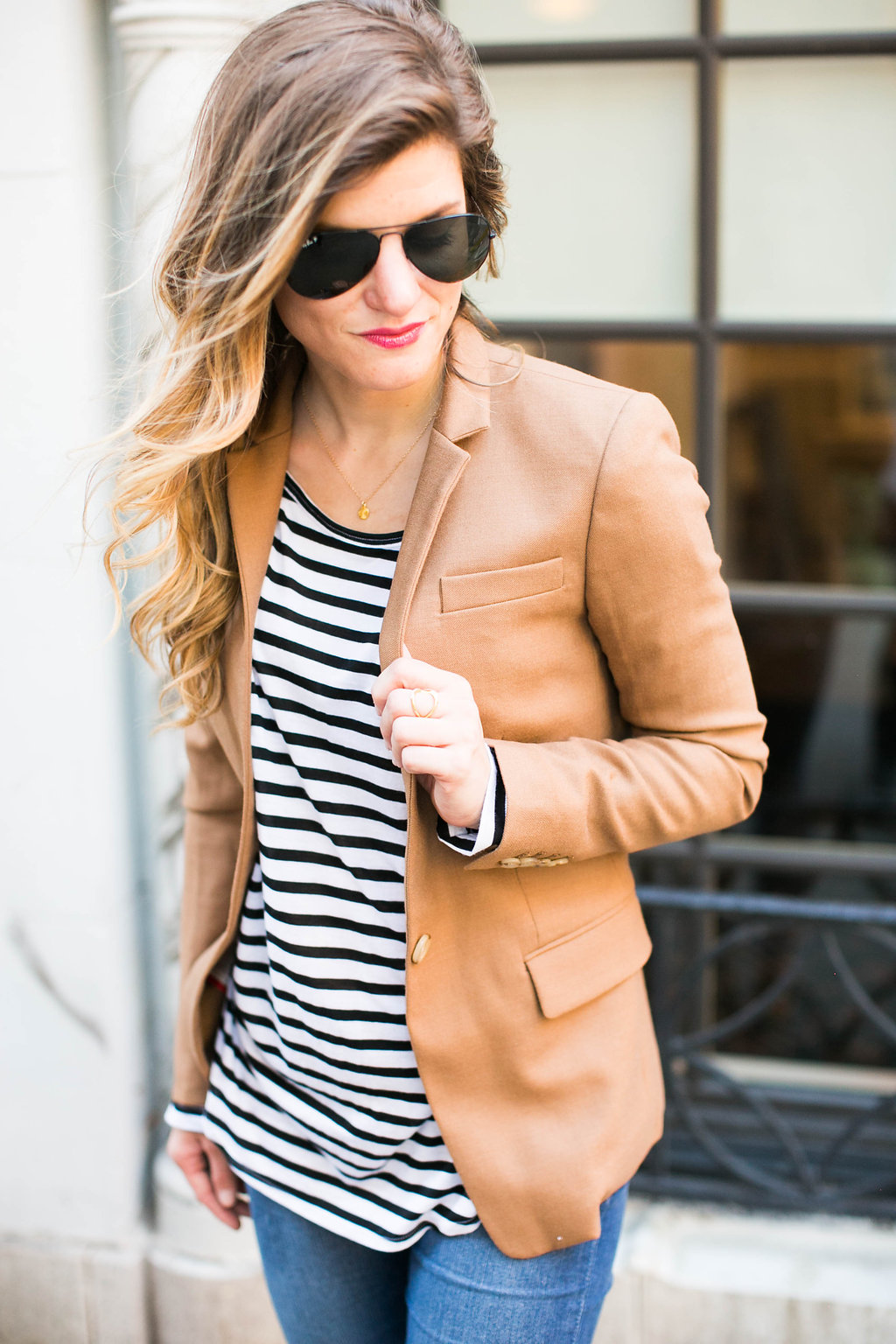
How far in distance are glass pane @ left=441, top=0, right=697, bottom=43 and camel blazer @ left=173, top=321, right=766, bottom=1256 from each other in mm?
1408

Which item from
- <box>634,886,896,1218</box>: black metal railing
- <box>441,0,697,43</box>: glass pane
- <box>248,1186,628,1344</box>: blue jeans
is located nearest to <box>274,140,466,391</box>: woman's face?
<box>248,1186,628,1344</box>: blue jeans

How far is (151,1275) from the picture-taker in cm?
257

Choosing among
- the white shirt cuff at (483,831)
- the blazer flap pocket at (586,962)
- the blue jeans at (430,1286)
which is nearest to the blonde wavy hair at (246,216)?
the white shirt cuff at (483,831)

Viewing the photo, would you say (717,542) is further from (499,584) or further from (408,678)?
(408,678)

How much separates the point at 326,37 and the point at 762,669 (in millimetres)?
4249

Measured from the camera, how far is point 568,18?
243cm

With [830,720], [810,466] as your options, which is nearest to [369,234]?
[810,466]

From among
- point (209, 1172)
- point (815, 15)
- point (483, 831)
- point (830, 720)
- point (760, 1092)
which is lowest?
point (760, 1092)

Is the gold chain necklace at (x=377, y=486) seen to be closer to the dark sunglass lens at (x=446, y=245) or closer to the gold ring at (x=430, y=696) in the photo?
the dark sunglass lens at (x=446, y=245)

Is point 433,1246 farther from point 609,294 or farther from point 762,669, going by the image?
point 762,669

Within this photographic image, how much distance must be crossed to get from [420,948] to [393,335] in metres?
0.65

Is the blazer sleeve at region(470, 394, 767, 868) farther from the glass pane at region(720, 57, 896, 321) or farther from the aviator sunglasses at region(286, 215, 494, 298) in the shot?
the glass pane at region(720, 57, 896, 321)

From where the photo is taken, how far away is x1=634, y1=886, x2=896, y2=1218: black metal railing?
2.53 m

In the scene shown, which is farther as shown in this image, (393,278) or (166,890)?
(166,890)
